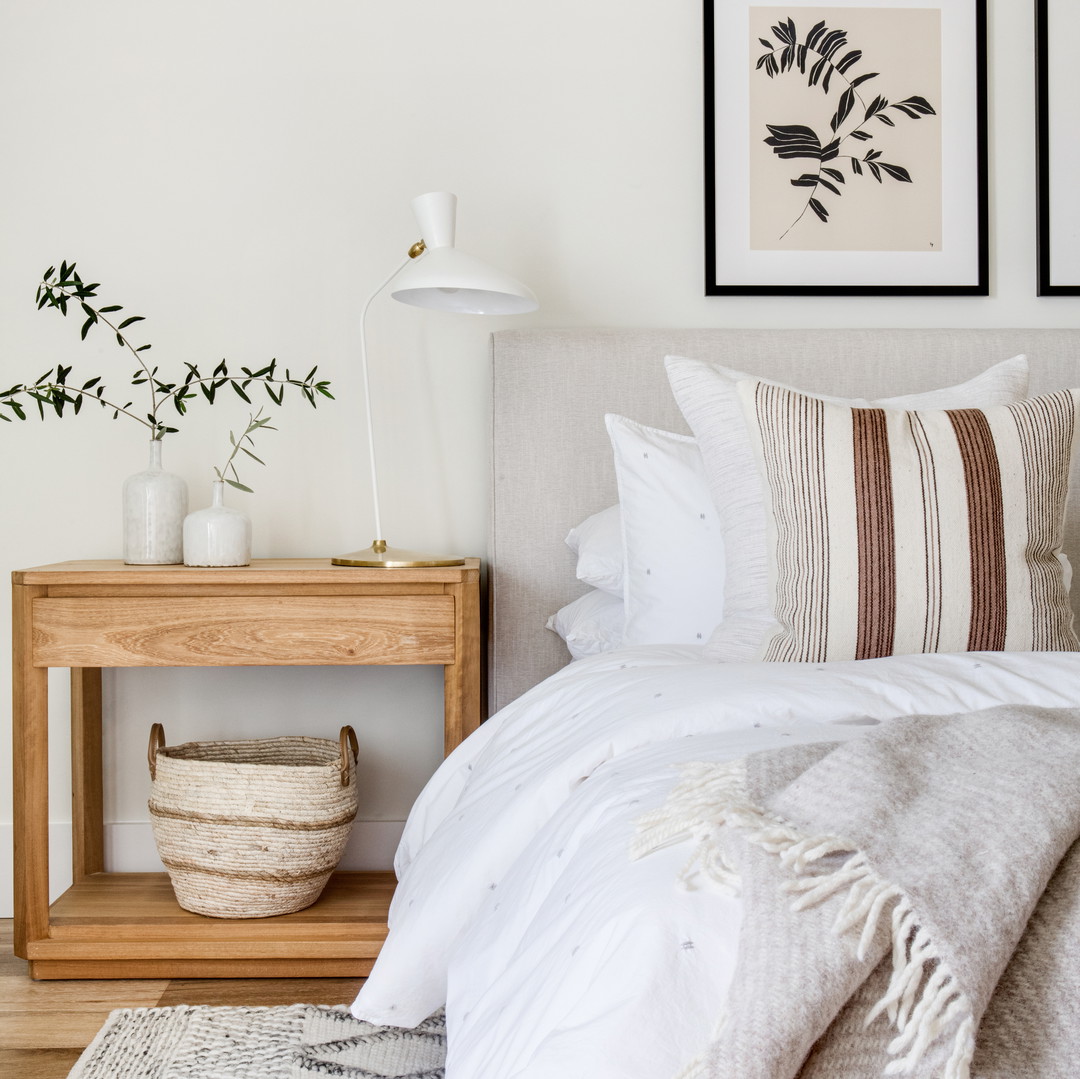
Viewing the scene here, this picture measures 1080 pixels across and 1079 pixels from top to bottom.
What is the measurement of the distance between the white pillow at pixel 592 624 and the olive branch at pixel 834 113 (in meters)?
0.90

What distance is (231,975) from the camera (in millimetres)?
1578

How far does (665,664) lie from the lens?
1204 millimetres

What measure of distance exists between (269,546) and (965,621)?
137 centimetres

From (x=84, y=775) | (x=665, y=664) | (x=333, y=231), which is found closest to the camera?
(x=665, y=664)

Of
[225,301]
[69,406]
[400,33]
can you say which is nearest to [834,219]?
[400,33]

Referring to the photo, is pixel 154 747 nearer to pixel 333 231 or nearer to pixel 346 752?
pixel 346 752

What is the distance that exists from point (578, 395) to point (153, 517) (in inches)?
32.8

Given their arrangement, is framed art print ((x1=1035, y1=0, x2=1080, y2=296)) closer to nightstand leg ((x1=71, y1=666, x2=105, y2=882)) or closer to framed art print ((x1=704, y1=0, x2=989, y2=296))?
framed art print ((x1=704, y1=0, x2=989, y2=296))

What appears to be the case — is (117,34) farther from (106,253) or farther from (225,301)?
(225,301)

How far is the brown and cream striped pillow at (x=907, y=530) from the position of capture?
3.95ft

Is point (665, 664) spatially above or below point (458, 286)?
below

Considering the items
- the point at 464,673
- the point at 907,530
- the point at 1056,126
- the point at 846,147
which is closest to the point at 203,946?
the point at 464,673

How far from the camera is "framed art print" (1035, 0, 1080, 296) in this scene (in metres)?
2.00

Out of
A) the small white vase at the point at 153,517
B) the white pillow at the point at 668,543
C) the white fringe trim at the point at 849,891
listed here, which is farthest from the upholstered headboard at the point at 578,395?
the white fringe trim at the point at 849,891
